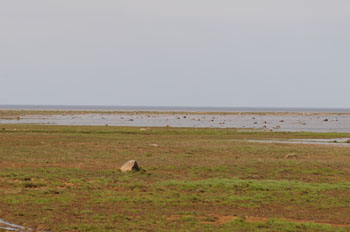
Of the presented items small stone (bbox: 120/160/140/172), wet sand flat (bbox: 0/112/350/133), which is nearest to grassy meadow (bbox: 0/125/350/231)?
small stone (bbox: 120/160/140/172)

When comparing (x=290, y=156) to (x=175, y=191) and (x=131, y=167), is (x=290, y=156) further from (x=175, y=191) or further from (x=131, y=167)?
(x=175, y=191)

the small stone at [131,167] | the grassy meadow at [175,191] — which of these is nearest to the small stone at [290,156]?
the grassy meadow at [175,191]

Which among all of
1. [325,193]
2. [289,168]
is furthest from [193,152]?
[325,193]

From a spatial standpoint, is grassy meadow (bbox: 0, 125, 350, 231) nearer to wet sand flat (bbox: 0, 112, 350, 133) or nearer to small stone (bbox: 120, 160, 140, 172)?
small stone (bbox: 120, 160, 140, 172)

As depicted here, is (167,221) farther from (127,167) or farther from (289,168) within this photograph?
(289,168)

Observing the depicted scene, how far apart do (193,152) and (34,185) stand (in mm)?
18449

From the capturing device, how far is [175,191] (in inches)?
881

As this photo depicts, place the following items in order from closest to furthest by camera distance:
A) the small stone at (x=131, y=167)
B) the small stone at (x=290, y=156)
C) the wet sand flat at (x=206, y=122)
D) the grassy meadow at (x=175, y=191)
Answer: the grassy meadow at (x=175, y=191)
the small stone at (x=131, y=167)
the small stone at (x=290, y=156)
the wet sand flat at (x=206, y=122)

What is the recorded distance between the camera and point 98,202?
64.8ft

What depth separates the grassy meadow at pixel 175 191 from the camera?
54.7ft

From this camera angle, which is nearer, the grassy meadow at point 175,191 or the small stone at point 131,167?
the grassy meadow at point 175,191

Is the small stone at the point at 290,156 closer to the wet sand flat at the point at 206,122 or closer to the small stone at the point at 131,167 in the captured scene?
the small stone at the point at 131,167

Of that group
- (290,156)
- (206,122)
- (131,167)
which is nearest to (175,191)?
(131,167)

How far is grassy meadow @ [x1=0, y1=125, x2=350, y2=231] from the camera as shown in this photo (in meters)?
16.7
